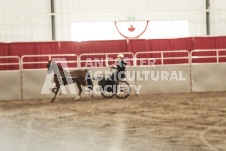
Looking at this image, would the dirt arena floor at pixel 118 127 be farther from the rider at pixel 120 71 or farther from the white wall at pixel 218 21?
the white wall at pixel 218 21

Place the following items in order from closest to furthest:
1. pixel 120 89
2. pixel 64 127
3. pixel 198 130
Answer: pixel 198 130 < pixel 64 127 < pixel 120 89

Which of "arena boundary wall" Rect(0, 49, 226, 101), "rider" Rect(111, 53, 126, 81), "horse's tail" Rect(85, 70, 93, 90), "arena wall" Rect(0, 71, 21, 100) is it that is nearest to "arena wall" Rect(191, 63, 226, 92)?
"arena boundary wall" Rect(0, 49, 226, 101)

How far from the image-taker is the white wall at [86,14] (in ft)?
85.4

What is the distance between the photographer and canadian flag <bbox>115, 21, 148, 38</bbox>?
26.3m

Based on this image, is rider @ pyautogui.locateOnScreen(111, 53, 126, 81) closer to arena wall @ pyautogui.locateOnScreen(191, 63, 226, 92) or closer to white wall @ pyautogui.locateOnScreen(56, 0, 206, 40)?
arena wall @ pyautogui.locateOnScreen(191, 63, 226, 92)

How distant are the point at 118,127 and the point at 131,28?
1740cm

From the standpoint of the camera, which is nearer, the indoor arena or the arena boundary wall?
the indoor arena

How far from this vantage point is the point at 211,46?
2464 cm

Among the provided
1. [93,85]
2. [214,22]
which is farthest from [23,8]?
[214,22]

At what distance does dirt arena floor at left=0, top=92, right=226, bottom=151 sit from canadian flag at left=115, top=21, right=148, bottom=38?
12058 millimetres

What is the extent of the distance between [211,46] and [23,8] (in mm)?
11399

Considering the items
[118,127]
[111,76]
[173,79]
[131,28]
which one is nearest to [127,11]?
[131,28]

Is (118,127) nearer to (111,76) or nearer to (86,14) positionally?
(111,76)

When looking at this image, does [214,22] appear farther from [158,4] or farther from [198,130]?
[198,130]
